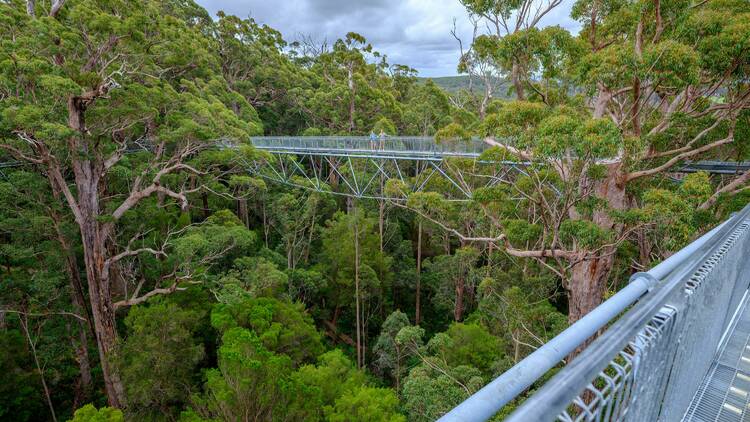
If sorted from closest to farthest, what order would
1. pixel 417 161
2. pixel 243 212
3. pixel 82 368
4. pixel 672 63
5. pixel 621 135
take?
pixel 672 63 → pixel 621 135 → pixel 82 368 → pixel 417 161 → pixel 243 212

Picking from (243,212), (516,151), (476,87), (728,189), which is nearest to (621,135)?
(516,151)

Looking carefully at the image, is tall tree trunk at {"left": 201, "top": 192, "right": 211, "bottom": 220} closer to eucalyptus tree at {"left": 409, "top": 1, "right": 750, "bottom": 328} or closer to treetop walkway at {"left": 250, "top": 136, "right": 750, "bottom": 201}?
treetop walkway at {"left": 250, "top": 136, "right": 750, "bottom": 201}

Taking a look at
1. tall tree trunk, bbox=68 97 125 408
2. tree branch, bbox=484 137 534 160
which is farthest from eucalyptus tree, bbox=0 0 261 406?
tree branch, bbox=484 137 534 160

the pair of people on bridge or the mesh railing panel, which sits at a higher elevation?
the pair of people on bridge

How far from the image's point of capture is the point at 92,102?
7555 mm

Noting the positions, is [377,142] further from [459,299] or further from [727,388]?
[727,388]

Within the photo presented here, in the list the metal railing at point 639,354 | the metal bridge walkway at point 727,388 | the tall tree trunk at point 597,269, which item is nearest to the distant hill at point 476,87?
the tall tree trunk at point 597,269

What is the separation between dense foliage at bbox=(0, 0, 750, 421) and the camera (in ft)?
18.0

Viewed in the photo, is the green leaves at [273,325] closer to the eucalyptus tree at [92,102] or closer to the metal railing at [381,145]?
the eucalyptus tree at [92,102]

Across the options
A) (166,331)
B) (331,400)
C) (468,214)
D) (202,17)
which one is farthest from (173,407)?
(202,17)

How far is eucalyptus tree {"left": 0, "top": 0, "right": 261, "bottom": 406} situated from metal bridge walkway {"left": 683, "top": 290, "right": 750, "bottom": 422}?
7.68m

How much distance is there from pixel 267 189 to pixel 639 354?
8991 mm

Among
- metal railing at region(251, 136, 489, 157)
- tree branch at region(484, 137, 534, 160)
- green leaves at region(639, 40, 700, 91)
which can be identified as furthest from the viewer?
metal railing at region(251, 136, 489, 157)

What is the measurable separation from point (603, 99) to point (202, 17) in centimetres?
2313
